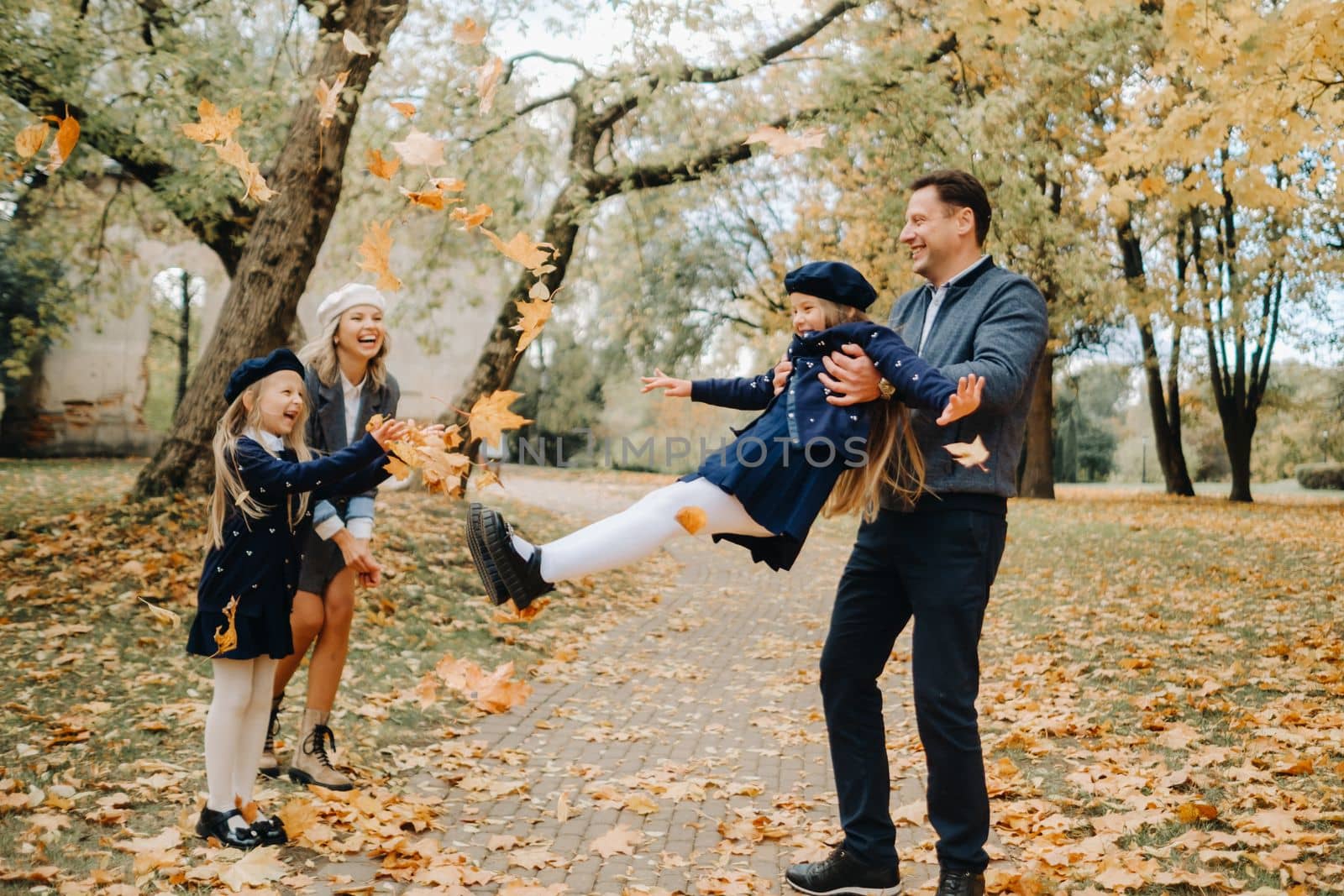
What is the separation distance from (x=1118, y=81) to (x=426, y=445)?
13.3 meters

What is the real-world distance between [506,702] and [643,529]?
1.06 m

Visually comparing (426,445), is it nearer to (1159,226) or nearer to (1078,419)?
(1159,226)

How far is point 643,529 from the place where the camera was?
314cm

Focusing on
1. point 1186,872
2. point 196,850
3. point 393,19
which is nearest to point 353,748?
point 196,850

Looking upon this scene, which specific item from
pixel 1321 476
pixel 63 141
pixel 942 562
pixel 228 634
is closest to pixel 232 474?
pixel 228 634

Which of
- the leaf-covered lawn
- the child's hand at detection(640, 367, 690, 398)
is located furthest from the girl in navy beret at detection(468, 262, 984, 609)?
the leaf-covered lawn

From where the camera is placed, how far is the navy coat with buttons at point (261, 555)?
3574mm

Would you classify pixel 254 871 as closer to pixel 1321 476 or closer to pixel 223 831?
pixel 223 831

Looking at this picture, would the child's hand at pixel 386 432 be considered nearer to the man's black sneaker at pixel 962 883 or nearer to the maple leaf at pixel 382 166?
the maple leaf at pixel 382 166

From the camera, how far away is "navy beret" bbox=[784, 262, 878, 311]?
331cm

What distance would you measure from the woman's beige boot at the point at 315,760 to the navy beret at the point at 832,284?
2613 mm

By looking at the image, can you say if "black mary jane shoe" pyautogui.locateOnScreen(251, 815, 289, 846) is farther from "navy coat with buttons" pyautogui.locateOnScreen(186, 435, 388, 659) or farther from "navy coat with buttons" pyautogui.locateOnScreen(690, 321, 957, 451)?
"navy coat with buttons" pyautogui.locateOnScreen(690, 321, 957, 451)

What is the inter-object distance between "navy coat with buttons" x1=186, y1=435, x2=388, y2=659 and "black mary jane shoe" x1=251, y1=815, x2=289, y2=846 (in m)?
0.60

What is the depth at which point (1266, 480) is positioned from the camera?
41.1 m
